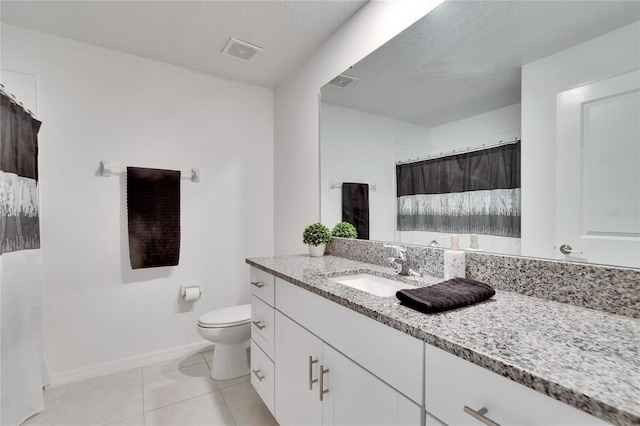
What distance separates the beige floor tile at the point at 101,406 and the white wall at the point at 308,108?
143 centimetres

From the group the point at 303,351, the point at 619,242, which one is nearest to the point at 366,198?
the point at 303,351

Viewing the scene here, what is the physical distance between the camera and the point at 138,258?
219cm

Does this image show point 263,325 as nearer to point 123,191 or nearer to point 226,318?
point 226,318

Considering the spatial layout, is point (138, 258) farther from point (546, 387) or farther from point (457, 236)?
point (546, 387)

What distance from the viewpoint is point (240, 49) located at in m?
2.17

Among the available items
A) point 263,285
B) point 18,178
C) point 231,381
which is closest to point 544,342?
point 263,285

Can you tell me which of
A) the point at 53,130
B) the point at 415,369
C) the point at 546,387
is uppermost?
the point at 53,130

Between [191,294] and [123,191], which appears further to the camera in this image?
[191,294]

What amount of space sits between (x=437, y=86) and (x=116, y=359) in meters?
2.77

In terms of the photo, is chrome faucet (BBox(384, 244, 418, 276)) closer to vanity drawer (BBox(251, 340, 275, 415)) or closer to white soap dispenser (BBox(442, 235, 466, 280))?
white soap dispenser (BBox(442, 235, 466, 280))

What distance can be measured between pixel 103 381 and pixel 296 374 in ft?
5.41

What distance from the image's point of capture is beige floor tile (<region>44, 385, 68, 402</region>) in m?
1.84

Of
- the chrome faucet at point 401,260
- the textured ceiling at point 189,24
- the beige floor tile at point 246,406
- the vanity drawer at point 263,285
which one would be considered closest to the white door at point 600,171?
the chrome faucet at point 401,260

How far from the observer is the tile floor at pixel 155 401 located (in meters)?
1.65
